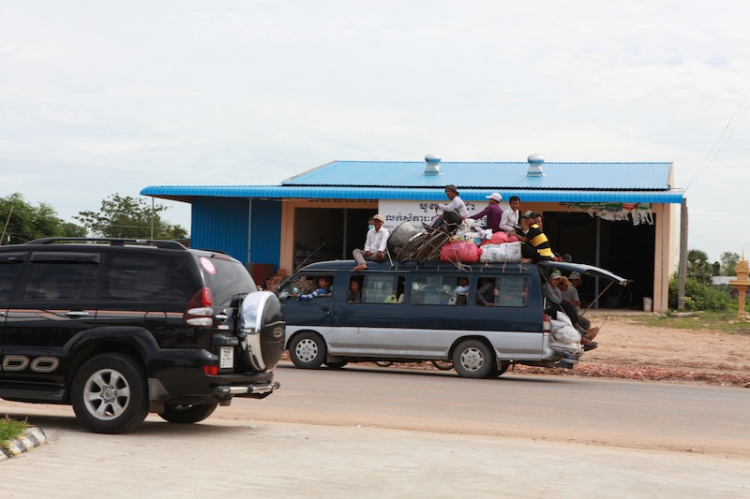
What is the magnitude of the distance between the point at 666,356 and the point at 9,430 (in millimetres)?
16852

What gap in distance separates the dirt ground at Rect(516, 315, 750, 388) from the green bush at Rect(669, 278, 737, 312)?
5.62m

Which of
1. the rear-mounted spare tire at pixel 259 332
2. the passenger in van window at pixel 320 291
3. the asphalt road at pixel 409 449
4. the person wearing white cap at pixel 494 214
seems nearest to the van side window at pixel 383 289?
the passenger in van window at pixel 320 291

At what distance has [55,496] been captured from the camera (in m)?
6.84

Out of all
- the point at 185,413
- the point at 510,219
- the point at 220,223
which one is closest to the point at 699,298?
the point at 220,223

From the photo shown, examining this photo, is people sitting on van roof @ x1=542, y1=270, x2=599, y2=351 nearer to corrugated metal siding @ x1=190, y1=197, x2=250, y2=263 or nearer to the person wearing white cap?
the person wearing white cap

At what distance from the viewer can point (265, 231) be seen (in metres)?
38.7

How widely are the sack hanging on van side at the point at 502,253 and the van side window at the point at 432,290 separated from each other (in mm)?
714

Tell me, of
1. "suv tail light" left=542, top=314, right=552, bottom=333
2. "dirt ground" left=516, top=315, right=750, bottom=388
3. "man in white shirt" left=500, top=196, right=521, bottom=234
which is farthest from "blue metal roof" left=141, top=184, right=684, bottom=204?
"suv tail light" left=542, top=314, right=552, bottom=333

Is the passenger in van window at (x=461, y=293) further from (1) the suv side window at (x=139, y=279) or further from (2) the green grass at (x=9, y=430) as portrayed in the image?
(2) the green grass at (x=9, y=430)

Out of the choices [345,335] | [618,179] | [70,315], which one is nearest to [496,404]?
[345,335]

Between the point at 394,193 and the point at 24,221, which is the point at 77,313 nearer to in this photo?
the point at 394,193

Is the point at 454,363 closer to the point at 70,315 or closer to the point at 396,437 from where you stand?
the point at 396,437

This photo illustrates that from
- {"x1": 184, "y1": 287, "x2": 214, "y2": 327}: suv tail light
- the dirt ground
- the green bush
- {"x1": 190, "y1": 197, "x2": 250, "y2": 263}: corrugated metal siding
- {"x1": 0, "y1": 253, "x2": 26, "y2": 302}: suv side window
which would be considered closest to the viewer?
Answer: {"x1": 184, "y1": 287, "x2": 214, "y2": 327}: suv tail light

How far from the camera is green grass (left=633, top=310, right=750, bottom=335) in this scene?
92.1ft
